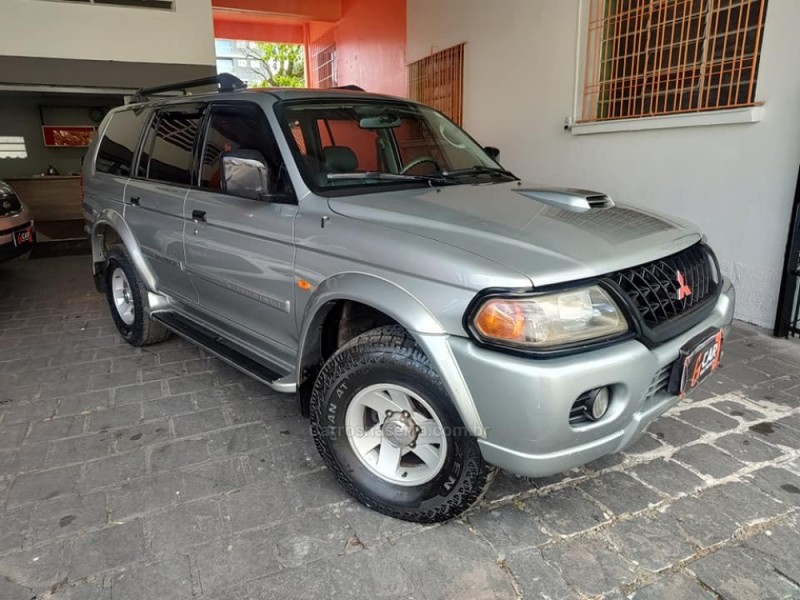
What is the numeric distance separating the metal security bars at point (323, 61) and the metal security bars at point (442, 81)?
5112mm

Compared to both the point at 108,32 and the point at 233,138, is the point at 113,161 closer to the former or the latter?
the point at 233,138

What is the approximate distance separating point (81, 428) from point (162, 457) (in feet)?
2.10

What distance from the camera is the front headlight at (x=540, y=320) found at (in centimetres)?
180

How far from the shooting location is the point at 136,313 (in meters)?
4.06

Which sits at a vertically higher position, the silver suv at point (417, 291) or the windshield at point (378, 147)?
the windshield at point (378, 147)

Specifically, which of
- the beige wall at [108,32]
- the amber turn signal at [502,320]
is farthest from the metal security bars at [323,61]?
Answer: the amber turn signal at [502,320]

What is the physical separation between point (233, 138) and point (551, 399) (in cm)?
221

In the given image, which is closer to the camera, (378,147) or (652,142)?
(378,147)

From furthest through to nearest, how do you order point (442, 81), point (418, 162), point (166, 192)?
point (442, 81) < point (166, 192) < point (418, 162)

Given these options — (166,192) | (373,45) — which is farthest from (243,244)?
(373,45)

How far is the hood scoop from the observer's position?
99.0 inches

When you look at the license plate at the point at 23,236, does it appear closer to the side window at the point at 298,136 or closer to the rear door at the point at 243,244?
the rear door at the point at 243,244

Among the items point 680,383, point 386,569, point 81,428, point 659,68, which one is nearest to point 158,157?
point 81,428

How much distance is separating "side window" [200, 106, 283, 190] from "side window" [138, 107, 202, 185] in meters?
0.18
